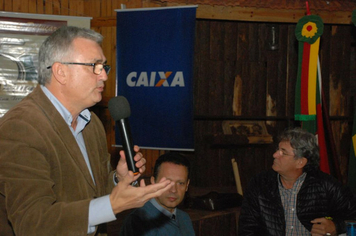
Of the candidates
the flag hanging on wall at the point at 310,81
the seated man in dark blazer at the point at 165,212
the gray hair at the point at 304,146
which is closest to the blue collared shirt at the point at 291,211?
the gray hair at the point at 304,146

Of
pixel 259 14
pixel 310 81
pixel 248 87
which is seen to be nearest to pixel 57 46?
pixel 310 81

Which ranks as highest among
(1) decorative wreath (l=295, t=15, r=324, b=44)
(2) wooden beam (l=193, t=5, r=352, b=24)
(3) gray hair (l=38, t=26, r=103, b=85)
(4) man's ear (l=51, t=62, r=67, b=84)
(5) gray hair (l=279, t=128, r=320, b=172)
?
(2) wooden beam (l=193, t=5, r=352, b=24)

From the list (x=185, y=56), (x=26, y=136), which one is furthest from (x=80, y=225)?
(x=185, y=56)

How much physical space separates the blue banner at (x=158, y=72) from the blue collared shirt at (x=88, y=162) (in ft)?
8.69

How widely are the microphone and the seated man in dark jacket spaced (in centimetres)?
171

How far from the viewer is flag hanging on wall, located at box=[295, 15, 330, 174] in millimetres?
4105

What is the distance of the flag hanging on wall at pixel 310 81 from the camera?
411 cm

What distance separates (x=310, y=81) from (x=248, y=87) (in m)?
1.87

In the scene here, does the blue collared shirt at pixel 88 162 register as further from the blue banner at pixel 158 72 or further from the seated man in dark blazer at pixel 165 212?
the blue banner at pixel 158 72

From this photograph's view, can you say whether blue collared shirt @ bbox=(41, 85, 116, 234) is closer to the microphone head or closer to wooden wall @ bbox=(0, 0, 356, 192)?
the microphone head

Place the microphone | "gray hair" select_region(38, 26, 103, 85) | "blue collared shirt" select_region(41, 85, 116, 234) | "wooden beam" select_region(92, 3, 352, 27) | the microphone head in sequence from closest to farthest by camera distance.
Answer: "blue collared shirt" select_region(41, 85, 116, 234) < the microphone < the microphone head < "gray hair" select_region(38, 26, 103, 85) < "wooden beam" select_region(92, 3, 352, 27)

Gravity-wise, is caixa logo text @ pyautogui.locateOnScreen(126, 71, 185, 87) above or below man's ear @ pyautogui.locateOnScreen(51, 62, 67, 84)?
above

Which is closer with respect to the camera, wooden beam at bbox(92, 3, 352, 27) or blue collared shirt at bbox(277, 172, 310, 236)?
blue collared shirt at bbox(277, 172, 310, 236)

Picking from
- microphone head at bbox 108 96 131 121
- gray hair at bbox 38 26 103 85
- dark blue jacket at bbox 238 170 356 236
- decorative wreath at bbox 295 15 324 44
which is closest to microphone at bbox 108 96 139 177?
microphone head at bbox 108 96 131 121
